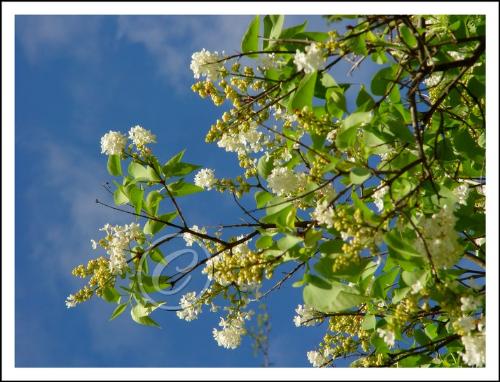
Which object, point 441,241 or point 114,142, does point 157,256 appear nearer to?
point 114,142

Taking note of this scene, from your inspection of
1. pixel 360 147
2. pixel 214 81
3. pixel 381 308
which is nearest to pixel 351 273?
pixel 360 147

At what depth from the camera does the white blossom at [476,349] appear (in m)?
2.34

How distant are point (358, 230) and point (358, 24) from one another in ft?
3.82

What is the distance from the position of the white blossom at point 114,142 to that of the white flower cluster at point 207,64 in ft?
2.00

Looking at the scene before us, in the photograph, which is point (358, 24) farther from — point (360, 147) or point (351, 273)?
point (351, 273)

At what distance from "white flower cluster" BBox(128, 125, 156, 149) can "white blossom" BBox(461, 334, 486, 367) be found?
2.10 metres

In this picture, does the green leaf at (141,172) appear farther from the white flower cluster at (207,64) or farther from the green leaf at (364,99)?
the green leaf at (364,99)

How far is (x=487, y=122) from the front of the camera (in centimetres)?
265

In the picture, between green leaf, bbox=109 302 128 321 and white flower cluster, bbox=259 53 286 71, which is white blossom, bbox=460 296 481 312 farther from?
green leaf, bbox=109 302 128 321

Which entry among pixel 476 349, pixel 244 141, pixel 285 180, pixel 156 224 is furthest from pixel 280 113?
pixel 476 349

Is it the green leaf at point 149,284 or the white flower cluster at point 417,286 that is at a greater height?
the green leaf at point 149,284

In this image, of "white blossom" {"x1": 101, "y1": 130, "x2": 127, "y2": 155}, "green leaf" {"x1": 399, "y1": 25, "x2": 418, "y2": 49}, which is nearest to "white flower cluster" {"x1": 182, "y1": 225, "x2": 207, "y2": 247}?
"white blossom" {"x1": 101, "y1": 130, "x2": 127, "y2": 155}

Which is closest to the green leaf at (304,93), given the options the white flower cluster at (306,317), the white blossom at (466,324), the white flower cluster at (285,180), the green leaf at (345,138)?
the green leaf at (345,138)

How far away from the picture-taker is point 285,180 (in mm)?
2979
